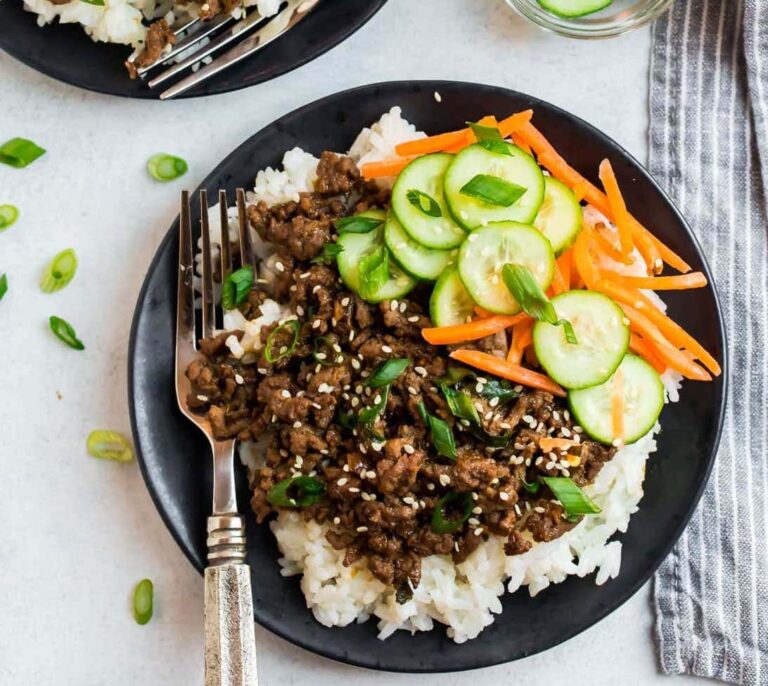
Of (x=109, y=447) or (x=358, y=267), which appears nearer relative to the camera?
(x=358, y=267)

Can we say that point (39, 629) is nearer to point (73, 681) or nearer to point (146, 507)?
point (73, 681)

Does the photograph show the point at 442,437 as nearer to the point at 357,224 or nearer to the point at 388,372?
Answer: the point at 388,372

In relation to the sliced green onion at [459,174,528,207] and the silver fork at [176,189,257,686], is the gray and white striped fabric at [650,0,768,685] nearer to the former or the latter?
the sliced green onion at [459,174,528,207]

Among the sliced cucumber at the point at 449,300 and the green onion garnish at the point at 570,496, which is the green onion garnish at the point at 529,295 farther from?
the green onion garnish at the point at 570,496

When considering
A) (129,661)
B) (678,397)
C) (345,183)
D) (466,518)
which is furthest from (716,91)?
(129,661)

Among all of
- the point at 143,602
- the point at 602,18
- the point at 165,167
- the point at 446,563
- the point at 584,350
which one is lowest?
the point at 143,602

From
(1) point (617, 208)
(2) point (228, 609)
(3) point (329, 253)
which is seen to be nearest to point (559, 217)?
(1) point (617, 208)
